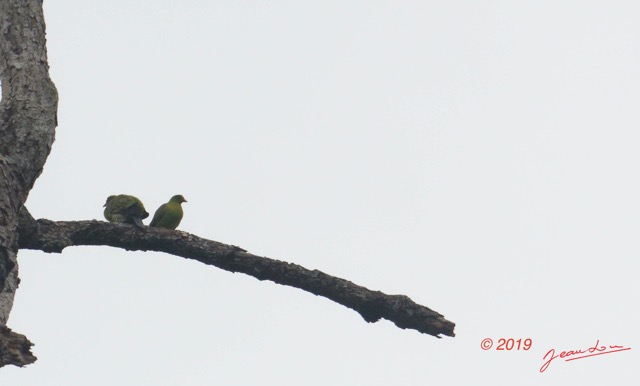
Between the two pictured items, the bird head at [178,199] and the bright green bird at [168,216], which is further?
the bird head at [178,199]

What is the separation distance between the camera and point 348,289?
13.8 ft

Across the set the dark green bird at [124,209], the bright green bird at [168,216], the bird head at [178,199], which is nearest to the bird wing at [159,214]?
the bright green bird at [168,216]

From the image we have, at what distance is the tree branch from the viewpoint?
4020mm

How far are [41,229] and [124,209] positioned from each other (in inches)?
183

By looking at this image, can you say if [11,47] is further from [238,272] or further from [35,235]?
[238,272]

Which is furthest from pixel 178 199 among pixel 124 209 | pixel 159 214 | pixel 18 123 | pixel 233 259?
pixel 18 123

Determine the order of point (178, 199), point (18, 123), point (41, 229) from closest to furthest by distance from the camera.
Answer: point (18, 123) → point (41, 229) → point (178, 199)

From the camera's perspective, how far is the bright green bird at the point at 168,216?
1041 cm

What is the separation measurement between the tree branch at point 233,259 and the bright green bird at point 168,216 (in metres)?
5.78

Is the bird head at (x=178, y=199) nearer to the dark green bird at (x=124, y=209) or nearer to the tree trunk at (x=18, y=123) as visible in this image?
the dark green bird at (x=124, y=209)

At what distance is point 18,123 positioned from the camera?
3.98 meters

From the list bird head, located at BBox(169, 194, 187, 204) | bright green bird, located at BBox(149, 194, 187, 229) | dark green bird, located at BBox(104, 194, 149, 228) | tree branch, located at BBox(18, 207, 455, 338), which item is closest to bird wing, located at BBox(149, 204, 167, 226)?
bright green bird, located at BBox(149, 194, 187, 229)

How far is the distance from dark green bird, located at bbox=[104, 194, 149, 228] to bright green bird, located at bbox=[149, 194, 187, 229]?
948 mm

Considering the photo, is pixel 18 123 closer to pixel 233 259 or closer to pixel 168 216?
pixel 233 259
